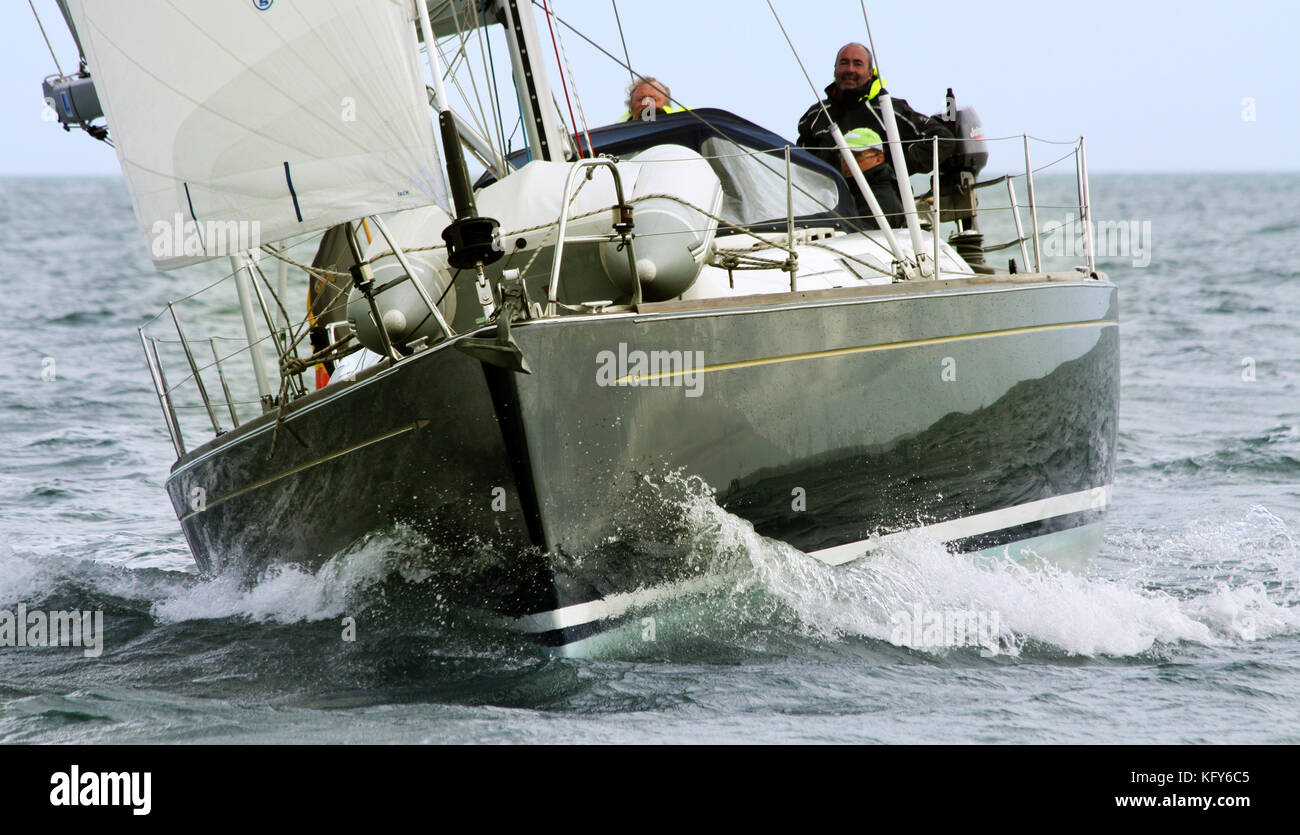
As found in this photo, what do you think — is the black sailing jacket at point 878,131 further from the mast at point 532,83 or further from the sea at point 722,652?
the sea at point 722,652

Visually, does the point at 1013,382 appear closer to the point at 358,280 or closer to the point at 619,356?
the point at 619,356

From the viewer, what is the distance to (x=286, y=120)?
13.8 feet

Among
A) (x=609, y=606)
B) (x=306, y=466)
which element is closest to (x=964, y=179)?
(x=609, y=606)

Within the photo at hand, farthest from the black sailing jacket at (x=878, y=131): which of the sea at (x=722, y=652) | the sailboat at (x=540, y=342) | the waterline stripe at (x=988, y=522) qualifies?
the sea at (x=722, y=652)

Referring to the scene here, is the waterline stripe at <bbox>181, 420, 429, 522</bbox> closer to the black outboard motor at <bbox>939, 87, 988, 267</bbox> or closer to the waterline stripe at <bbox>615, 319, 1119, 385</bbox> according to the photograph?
the waterline stripe at <bbox>615, 319, 1119, 385</bbox>

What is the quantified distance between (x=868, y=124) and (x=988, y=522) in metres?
2.28

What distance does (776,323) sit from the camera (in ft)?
15.7

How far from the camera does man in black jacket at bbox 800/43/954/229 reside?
678 centimetres

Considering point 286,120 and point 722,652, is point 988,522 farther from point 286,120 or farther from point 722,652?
point 286,120

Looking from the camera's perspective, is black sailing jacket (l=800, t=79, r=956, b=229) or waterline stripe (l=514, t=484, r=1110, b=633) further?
black sailing jacket (l=800, t=79, r=956, b=229)

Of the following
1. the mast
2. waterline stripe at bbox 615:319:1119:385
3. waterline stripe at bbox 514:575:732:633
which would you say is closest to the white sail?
waterline stripe at bbox 615:319:1119:385

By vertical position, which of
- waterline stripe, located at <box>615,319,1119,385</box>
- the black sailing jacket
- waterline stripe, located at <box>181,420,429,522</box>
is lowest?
waterline stripe, located at <box>181,420,429,522</box>

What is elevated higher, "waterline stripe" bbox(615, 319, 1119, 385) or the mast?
the mast

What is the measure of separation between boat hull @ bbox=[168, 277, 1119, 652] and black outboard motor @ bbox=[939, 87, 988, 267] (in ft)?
3.19
